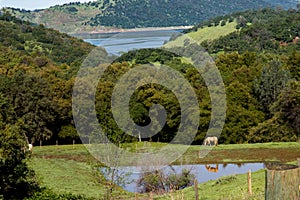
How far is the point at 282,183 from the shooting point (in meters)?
2.58

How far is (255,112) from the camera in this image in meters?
47.2

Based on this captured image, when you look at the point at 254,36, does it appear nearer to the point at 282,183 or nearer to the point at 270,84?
the point at 270,84

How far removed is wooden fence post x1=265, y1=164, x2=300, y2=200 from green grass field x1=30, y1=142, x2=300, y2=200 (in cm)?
1468

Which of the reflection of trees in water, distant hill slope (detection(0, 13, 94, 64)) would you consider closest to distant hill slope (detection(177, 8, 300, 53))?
distant hill slope (detection(0, 13, 94, 64))

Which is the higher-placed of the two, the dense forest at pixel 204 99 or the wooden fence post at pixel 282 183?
the dense forest at pixel 204 99

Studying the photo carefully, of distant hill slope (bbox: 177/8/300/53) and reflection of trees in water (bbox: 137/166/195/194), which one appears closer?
reflection of trees in water (bbox: 137/166/195/194)

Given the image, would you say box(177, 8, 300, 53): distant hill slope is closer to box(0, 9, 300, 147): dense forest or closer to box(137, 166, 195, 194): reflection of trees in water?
box(0, 9, 300, 147): dense forest

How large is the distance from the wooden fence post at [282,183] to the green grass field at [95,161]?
14675 millimetres

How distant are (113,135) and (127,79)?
31.1m

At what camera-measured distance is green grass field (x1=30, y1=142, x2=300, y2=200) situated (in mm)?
20391

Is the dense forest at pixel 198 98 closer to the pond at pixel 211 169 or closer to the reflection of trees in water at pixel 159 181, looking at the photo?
the pond at pixel 211 169

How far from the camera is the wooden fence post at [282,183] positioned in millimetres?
2582

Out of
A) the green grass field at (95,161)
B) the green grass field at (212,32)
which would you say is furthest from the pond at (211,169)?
the green grass field at (212,32)

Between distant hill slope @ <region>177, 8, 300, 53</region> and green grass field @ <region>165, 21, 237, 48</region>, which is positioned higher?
green grass field @ <region>165, 21, 237, 48</region>
